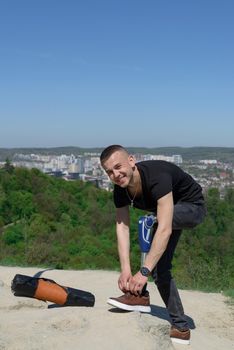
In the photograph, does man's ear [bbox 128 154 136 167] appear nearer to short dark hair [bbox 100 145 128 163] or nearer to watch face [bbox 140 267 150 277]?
short dark hair [bbox 100 145 128 163]

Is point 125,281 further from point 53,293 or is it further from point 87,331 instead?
point 53,293

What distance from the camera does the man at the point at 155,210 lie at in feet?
13.1

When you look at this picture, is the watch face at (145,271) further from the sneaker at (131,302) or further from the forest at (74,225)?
the forest at (74,225)

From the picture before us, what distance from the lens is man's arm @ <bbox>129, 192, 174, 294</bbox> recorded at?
3.98m

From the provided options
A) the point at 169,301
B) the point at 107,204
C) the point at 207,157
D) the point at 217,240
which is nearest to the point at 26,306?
the point at 169,301

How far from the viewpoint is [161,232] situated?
3.98m

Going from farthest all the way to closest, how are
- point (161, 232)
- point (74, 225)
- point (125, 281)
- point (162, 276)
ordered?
point (74, 225), point (162, 276), point (125, 281), point (161, 232)

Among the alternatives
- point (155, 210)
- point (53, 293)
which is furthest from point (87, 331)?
point (53, 293)

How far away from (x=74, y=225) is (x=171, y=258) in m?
38.4

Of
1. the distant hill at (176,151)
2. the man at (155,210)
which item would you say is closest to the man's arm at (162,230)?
the man at (155,210)

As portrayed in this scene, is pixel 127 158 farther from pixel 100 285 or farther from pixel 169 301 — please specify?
pixel 100 285

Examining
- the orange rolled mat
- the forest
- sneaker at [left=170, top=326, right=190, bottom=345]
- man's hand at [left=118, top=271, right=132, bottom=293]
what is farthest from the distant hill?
man's hand at [left=118, top=271, right=132, bottom=293]

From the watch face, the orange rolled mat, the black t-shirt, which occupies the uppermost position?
the black t-shirt

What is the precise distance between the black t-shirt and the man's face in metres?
0.11
